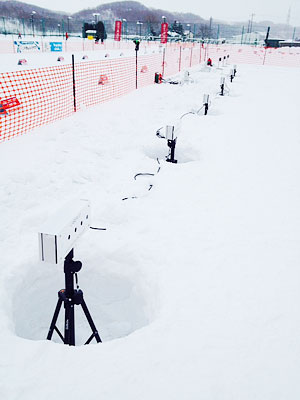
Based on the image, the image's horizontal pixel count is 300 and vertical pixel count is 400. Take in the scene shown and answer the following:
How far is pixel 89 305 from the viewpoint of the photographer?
3904 mm

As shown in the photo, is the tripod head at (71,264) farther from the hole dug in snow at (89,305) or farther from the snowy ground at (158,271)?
the hole dug in snow at (89,305)

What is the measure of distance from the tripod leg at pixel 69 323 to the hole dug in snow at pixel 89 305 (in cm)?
73

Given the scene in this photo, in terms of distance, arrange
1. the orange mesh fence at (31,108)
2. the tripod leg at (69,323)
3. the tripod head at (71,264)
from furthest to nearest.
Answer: the orange mesh fence at (31,108)
the tripod leg at (69,323)
the tripod head at (71,264)

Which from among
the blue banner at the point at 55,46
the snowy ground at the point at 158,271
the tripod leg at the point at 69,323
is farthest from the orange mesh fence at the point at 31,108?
the blue banner at the point at 55,46

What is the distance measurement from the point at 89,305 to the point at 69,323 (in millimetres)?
1079

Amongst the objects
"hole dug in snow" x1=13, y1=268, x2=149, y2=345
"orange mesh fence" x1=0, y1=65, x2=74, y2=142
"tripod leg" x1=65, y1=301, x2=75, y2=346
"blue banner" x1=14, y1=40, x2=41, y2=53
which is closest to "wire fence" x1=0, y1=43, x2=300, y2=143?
"orange mesh fence" x1=0, y1=65, x2=74, y2=142

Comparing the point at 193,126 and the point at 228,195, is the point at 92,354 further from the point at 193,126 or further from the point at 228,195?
the point at 193,126

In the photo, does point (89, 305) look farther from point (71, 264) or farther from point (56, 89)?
point (56, 89)

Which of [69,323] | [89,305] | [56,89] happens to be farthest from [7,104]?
[69,323]

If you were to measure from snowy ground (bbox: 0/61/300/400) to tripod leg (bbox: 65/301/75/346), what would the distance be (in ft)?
0.72

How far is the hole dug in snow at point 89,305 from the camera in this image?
140 inches

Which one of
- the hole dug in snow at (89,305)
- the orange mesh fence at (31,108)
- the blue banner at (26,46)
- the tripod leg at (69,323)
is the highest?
the blue banner at (26,46)

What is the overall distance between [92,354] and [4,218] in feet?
8.27

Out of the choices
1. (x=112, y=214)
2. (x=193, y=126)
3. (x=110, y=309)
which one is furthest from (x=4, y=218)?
(x=193, y=126)
